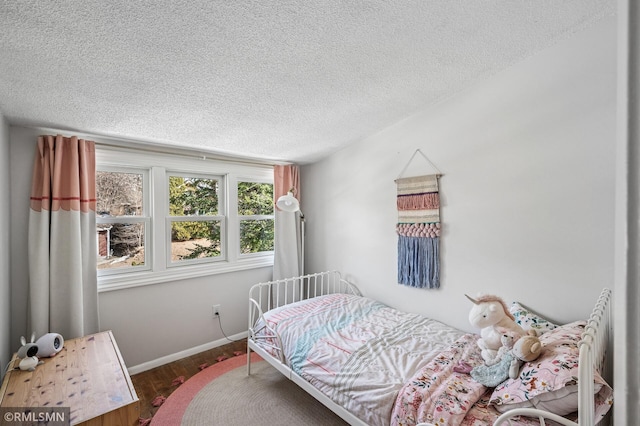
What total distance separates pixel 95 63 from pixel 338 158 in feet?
7.80

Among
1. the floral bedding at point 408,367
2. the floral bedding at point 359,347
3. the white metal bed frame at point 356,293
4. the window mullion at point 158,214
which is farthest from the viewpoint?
the window mullion at point 158,214

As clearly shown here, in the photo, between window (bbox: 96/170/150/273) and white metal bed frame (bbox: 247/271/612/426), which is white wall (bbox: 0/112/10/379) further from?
white metal bed frame (bbox: 247/271/612/426)

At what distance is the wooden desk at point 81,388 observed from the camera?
1451 millimetres

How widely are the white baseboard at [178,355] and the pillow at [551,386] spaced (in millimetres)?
2639

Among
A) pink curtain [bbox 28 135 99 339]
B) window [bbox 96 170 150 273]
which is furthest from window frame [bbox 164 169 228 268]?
pink curtain [bbox 28 135 99 339]

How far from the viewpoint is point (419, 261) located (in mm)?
2625

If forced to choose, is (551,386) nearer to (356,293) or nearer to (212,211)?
(356,293)

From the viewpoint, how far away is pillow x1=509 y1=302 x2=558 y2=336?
187 centimetres

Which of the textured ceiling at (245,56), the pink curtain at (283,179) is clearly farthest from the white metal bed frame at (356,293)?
the textured ceiling at (245,56)

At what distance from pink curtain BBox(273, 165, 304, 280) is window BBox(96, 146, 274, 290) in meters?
0.15

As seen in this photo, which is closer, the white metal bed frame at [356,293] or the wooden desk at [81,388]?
the white metal bed frame at [356,293]

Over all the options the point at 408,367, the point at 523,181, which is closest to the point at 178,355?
the point at 408,367

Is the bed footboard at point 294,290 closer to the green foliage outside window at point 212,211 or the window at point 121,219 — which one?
the green foliage outside window at point 212,211

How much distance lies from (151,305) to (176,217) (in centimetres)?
86
